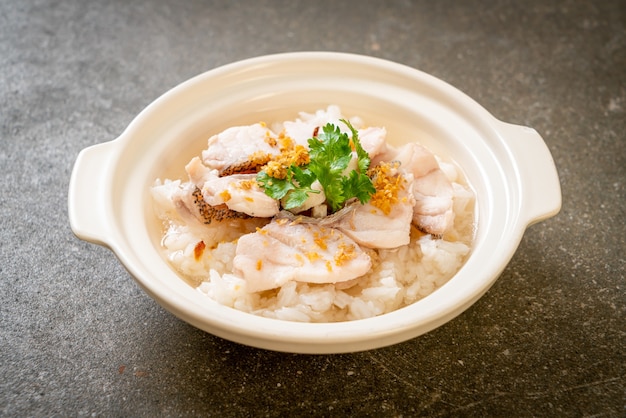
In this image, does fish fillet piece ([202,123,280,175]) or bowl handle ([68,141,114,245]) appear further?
fish fillet piece ([202,123,280,175])

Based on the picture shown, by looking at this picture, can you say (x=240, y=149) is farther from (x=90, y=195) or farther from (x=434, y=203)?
(x=434, y=203)

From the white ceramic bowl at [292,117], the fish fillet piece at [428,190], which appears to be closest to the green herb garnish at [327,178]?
the fish fillet piece at [428,190]

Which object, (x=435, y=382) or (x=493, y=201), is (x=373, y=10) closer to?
(x=493, y=201)

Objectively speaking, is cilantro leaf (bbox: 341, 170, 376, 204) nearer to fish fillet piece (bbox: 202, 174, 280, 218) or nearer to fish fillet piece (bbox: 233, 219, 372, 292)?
fish fillet piece (bbox: 233, 219, 372, 292)

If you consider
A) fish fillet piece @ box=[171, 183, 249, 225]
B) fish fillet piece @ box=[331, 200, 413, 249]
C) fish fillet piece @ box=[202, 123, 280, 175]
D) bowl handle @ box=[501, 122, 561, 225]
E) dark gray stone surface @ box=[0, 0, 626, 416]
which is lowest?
dark gray stone surface @ box=[0, 0, 626, 416]

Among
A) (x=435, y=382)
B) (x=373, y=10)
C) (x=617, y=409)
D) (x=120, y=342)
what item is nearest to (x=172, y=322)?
(x=120, y=342)

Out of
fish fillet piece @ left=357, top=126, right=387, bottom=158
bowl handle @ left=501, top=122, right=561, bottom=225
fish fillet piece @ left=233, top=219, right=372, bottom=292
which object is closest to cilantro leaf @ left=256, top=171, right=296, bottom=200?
fish fillet piece @ left=233, top=219, right=372, bottom=292

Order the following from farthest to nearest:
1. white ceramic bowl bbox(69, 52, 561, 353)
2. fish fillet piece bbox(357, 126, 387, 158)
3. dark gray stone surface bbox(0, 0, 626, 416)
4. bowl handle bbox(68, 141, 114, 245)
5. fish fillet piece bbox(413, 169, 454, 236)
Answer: fish fillet piece bbox(357, 126, 387, 158), fish fillet piece bbox(413, 169, 454, 236), dark gray stone surface bbox(0, 0, 626, 416), bowl handle bbox(68, 141, 114, 245), white ceramic bowl bbox(69, 52, 561, 353)
